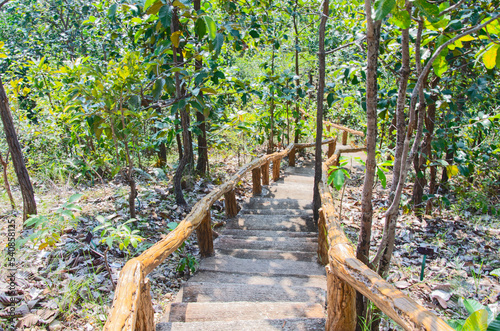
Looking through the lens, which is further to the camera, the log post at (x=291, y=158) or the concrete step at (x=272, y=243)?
the log post at (x=291, y=158)

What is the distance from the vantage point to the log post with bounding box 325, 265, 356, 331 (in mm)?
2244

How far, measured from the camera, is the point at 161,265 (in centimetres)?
371

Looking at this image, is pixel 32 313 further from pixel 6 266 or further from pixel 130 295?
pixel 130 295

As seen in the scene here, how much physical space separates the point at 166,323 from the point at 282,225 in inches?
112

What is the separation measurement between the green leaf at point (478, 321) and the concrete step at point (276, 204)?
4.25 metres

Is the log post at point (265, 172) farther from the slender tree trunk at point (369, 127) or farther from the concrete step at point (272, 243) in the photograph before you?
the slender tree trunk at point (369, 127)

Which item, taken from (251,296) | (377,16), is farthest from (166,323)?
(377,16)

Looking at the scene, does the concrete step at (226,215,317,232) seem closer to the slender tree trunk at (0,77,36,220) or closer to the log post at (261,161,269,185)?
the log post at (261,161,269,185)

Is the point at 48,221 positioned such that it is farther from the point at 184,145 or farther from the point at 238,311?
the point at 184,145

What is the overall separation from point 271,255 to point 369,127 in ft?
7.29

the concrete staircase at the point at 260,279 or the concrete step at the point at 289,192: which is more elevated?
the concrete step at the point at 289,192

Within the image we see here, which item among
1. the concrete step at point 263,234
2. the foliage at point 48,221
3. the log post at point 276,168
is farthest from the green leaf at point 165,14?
the log post at point 276,168

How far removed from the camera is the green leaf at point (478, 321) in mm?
1357

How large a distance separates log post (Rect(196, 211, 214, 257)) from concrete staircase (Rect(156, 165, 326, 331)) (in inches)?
3.9
